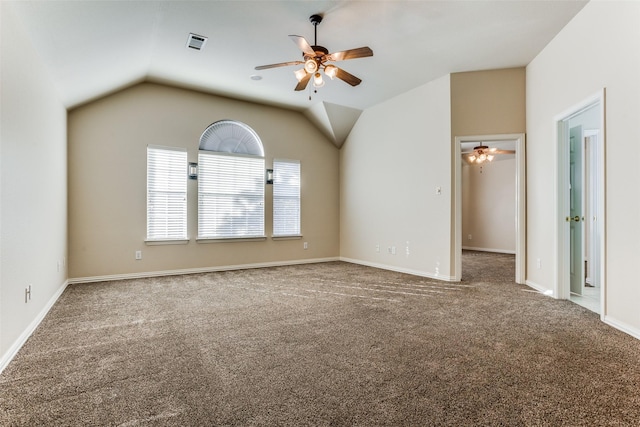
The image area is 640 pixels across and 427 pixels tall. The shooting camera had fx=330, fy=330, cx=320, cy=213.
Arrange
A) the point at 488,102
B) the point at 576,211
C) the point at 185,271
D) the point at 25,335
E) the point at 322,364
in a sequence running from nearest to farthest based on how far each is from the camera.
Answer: the point at 322,364 < the point at 25,335 < the point at 576,211 < the point at 488,102 < the point at 185,271

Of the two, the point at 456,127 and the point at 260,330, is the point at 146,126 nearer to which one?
the point at 260,330

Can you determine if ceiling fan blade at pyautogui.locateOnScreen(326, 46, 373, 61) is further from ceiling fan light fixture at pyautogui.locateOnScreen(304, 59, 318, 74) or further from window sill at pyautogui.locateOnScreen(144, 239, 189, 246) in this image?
window sill at pyautogui.locateOnScreen(144, 239, 189, 246)

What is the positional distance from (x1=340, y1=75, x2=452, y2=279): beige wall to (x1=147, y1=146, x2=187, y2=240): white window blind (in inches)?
130

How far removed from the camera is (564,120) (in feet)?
13.0

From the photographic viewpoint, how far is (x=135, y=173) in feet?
17.4

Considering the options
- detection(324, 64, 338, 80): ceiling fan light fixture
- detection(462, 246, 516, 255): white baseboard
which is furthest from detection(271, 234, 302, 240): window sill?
detection(462, 246, 516, 255): white baseboard

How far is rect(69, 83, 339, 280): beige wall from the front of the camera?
4.93 metres

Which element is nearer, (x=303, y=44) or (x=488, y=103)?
(x=303, y=44)

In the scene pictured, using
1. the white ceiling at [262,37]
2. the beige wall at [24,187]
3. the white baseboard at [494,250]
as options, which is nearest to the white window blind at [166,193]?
the white ceiling at [262,37]

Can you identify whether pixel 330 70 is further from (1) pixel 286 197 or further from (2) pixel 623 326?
(2) pixel 623 326

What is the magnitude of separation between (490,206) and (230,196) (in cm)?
745

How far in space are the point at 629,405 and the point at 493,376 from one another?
636mm

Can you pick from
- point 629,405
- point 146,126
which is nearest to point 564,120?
point 629,405

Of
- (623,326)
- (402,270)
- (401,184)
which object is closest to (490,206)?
(401,184)
